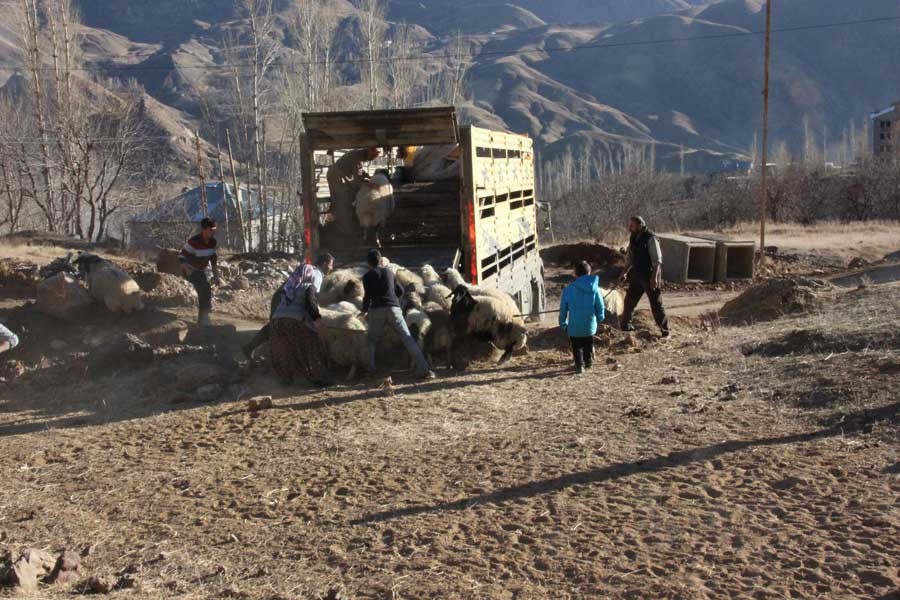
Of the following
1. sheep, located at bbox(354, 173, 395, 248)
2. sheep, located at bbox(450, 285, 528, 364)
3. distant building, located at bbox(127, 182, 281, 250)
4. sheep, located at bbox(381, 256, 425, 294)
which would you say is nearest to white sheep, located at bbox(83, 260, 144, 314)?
sheep, located at bbox(354, 173, 395, 248)

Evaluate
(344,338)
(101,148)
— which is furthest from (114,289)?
(101,148)

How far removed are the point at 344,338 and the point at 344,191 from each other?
328 centimetres

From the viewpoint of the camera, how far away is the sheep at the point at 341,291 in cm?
1037

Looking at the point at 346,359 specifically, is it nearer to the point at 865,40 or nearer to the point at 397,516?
the point at 397,516

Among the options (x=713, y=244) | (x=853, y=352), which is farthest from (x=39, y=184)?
(x=853, y=352)

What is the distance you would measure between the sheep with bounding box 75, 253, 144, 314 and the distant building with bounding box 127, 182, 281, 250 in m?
18.6

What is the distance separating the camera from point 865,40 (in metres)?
122

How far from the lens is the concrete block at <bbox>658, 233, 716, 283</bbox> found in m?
20.2

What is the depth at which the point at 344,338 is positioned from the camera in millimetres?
9758

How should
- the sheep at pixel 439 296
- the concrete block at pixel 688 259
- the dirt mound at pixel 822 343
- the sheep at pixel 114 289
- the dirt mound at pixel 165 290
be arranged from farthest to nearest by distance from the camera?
the concrete block at pixel 688 259 < the dirt mound at pixel 165 290 < the sheep at pixel 114 289 < the sheep at pixel 439 296 < the dirt mound at pixel 822 343

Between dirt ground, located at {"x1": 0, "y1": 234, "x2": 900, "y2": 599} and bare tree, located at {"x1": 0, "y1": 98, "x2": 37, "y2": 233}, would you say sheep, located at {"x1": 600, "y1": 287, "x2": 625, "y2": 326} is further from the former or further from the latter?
bare tree, located at {"x1": 0, "y1": 98, "x2": 37, "y2": 233}

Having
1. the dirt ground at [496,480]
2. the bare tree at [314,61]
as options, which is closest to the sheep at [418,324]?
the dirt ground at [496,480]

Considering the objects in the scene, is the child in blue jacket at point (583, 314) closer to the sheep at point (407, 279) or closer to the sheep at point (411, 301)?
the sheep at point (411, 301)

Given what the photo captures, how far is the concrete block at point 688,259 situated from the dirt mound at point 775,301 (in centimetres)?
656
